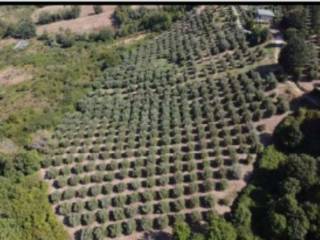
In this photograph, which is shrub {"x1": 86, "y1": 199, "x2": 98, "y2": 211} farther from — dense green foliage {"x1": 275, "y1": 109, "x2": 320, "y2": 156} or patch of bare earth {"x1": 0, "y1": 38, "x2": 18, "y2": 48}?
patch of bare earth {"x1": 0, "y1": 38, "x2": 18, "y2": 48}

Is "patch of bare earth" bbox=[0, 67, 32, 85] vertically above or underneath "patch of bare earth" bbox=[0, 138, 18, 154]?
underneath

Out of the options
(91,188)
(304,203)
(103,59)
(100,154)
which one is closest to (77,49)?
(103,59)

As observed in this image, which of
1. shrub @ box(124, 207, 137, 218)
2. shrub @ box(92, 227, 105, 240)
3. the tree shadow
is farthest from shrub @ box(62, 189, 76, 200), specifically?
the tree shadow

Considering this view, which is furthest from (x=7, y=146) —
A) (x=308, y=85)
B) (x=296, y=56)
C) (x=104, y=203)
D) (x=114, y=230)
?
(x=308, y=85)

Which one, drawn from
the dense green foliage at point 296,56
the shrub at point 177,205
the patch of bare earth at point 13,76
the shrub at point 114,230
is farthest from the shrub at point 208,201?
the patch of bare earth at point 13,76

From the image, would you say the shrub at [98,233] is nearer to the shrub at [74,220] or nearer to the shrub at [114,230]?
the shrub at [114,230]
